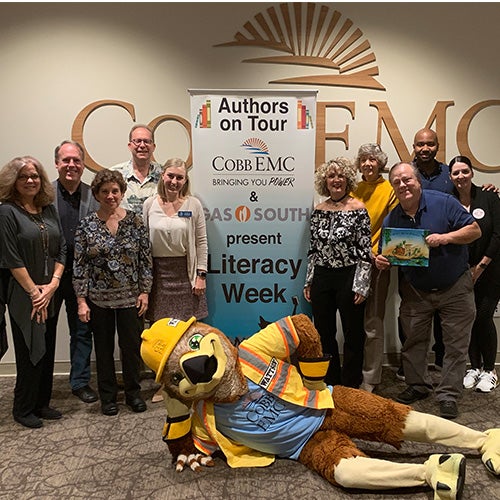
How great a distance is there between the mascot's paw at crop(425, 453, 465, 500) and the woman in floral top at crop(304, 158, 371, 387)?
3.78ft

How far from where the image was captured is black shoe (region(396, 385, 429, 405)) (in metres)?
3.12

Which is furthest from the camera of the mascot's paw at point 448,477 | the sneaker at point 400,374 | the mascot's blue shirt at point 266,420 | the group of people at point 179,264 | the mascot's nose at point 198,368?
the sneaker at point 400,374

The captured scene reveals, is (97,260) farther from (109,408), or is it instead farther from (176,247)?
(109,408)

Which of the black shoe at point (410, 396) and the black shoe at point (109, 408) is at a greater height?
the black shoe at point (410, 396)

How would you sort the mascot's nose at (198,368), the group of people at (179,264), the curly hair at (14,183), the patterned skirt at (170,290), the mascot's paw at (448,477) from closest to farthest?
the mascot's paw at (448,477), the mascot's nose at (198,368), the curly hair at (14,183), the group of people at (179,264), the patterned skirt at (170,290)

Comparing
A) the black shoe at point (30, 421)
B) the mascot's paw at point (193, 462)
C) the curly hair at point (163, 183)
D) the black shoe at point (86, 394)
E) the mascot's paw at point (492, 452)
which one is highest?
the curly hair at point (163, 183)

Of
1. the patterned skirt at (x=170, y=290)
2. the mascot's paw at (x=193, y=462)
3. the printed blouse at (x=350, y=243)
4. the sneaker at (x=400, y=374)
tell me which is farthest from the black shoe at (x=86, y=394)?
the sneaker at (x=400, y=374)

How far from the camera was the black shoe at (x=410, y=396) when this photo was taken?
3.12m

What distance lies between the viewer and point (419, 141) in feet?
11.1

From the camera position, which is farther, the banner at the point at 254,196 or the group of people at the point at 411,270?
the banner at the point at 254,196

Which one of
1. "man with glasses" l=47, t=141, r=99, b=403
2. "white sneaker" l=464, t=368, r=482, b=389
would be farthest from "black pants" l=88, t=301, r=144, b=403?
"white sneaker" l=464, t=368, r=482, b=389

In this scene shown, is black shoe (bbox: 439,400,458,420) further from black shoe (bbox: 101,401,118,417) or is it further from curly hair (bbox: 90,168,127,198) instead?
curly hair (bbox: 90,168,127,198)

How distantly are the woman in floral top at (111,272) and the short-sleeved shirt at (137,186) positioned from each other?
0.82 feet

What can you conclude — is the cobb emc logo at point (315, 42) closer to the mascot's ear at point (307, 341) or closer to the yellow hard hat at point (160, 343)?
the mascot's ear at point (307, 341)
